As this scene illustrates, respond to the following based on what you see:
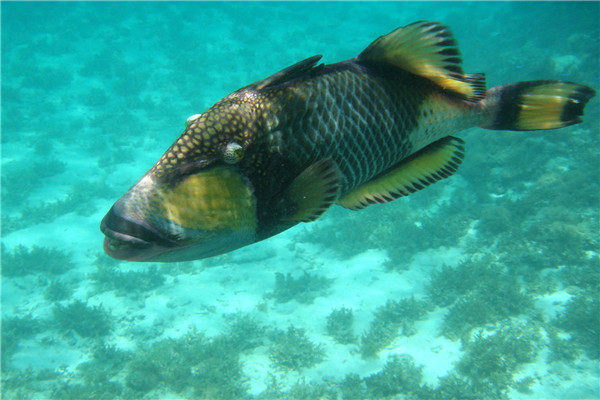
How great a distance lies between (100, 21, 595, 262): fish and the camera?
88 centimetres

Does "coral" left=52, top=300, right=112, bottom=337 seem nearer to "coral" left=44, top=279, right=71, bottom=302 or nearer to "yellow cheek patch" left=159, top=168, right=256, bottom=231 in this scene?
"coral" left=44, top=279, right=71, bottom=302

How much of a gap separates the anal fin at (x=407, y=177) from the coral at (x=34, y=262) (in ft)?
42.0

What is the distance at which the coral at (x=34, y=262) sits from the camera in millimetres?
10828

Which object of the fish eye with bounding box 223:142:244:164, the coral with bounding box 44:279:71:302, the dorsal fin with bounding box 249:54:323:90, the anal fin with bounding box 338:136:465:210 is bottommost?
the coral with bounding box 44:279:71:302

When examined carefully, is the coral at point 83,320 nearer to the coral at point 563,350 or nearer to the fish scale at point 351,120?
the fish scale at point 351,120

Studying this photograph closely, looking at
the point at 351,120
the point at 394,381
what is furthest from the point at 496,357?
the point at 351,120

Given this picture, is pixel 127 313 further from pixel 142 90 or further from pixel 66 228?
pixel 142 90

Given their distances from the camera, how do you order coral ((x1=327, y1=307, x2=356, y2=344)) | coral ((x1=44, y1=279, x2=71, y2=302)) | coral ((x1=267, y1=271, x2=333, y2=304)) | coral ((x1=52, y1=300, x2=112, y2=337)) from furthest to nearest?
coral ((x1=44, y1=279, x2=71, y2=302))
coral ((x1=267, y1=271, x2=333, y2=304))
coral ((x1=52, y1=300, x2=112, y2=337))
coral ((x1=327, y1=307, x2=356, y2=344))

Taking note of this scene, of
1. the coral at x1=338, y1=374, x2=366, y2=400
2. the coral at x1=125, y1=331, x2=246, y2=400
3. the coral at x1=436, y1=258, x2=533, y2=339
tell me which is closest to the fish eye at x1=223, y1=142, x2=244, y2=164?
the coral at x1=338, y1=374, x2=366, y2=400

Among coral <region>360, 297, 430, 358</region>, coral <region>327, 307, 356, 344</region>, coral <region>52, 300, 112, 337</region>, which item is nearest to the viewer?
coral <region>360, 297, 430, 358</region>

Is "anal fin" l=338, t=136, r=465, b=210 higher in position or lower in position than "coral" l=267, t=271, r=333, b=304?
higher

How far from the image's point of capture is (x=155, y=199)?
86 centimetres

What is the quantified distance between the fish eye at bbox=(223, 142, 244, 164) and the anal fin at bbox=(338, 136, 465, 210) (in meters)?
0.67

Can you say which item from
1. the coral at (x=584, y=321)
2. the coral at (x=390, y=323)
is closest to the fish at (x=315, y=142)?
the coral at (x=390, y=323)
